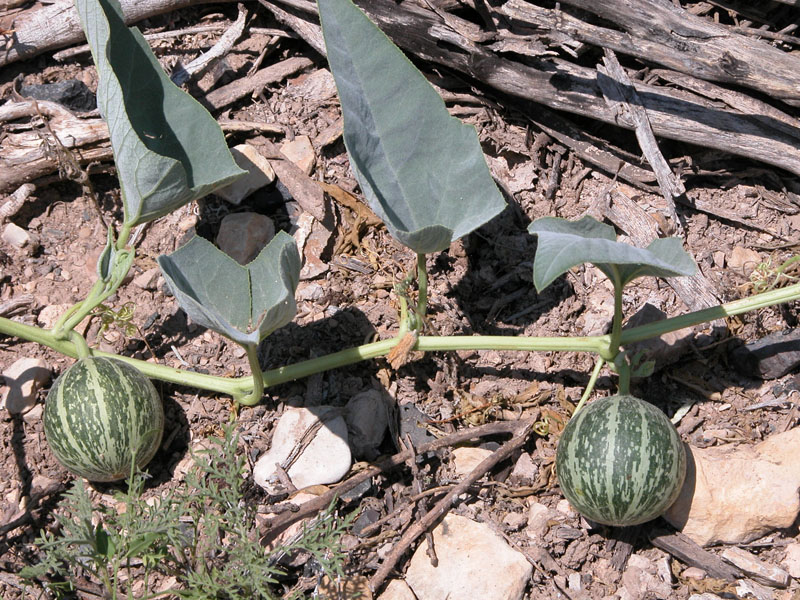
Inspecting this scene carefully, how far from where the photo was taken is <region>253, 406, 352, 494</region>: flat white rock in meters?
2.59

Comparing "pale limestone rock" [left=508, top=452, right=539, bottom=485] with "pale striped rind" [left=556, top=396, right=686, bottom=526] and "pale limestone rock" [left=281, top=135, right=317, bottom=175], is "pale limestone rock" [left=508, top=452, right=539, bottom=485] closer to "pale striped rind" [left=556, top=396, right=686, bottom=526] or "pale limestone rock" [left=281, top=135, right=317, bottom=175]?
"pale striped rind" [left=556, top=396, right=686, bottom=526]

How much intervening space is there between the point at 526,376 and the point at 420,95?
3.53ft

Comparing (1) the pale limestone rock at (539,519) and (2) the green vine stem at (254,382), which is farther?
(1) the pale limestone rock at (539,519)

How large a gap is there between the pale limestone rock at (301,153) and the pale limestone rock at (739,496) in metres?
1.79

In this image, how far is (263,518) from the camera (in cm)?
253

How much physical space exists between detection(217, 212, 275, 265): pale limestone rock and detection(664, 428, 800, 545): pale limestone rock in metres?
1.73

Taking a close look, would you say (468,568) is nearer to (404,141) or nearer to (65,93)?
(404,141)

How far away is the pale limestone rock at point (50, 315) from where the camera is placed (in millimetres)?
2922

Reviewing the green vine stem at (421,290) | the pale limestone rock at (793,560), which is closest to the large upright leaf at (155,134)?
the green vine stem at (421,290)

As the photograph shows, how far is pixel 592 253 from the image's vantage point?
6.41 ft

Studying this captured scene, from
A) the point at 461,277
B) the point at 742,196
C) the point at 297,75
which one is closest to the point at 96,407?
the point at 461,277

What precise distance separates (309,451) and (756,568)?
146 centimetres

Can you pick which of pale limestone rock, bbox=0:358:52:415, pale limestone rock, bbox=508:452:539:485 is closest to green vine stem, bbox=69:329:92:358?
pale limestone rock, bbox=0:358:52:415

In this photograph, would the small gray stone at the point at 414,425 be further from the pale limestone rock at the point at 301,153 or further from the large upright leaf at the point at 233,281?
the pale limestone rock at the point at 301,153
